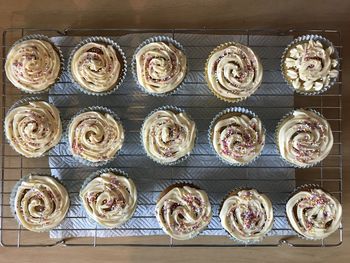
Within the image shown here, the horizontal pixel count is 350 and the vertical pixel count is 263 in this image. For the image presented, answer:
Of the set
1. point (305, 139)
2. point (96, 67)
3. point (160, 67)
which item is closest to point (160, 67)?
point (160, 67)

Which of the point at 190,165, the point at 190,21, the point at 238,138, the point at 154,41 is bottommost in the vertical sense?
the point at 190,165

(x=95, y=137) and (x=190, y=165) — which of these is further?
(x=190, y=165)

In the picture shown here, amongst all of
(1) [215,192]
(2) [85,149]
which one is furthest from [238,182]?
(2) [85,149]

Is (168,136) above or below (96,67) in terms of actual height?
below

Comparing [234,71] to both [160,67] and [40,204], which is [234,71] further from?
[40,204]

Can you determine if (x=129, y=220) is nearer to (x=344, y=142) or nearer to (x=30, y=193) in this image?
(x=30, y=193)
